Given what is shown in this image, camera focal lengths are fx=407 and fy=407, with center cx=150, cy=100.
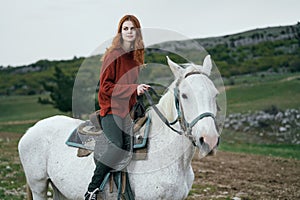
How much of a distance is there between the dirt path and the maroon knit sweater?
513 centimetres

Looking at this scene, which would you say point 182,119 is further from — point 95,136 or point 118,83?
point 95,136

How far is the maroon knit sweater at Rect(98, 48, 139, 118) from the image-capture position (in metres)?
4.80

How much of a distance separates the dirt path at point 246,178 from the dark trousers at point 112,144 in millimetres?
4856

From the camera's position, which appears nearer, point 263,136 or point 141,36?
point 141,36

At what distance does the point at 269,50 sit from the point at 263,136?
50.7 meters

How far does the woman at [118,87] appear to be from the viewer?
4.85 m

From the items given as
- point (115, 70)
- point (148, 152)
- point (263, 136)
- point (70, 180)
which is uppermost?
point (115, 70)

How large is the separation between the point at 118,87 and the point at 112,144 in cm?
71

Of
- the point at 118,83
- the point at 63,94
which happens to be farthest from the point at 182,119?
the point at 63,94

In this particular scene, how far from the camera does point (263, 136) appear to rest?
27.8 meters

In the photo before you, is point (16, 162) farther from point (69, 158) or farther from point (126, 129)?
point (126, 129)

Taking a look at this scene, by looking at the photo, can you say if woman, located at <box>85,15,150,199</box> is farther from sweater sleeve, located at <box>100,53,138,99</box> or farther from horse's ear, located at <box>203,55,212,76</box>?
horse's ear, located at <box>203,55,212,76</box>

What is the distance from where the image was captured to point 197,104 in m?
4.23

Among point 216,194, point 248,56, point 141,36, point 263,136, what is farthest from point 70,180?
point 248,56
